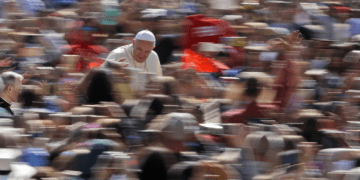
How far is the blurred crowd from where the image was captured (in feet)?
13.3

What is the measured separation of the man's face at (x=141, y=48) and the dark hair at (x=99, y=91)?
1043 mm

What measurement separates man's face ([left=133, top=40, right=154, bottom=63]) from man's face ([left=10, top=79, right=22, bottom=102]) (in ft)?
3.99

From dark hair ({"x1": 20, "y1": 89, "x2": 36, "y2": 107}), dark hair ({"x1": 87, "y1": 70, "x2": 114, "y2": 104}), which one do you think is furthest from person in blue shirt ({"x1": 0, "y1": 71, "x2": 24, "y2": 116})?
dark hair ({"x1": 87, "y1": 70, "x2": 114, "y2": 104})

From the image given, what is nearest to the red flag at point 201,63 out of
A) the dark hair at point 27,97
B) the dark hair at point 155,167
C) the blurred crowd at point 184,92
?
the blurred crowd at point 184,92

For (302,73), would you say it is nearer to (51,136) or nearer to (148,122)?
(148,122)

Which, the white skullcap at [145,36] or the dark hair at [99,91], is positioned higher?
the white skullcap at [145,36]

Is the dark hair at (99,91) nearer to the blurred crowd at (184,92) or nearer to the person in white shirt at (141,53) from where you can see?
the blurred crowd at (184,92)

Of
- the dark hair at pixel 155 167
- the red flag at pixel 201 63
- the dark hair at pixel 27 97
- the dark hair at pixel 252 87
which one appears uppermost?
the dark hair at pixel 252 87

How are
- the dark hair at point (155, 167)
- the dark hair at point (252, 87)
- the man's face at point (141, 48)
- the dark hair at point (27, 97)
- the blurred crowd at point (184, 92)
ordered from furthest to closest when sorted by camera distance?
the man's face at point (141, 48)
the dark hair at point (27, 97)
the dark hair at point (252, 87)
the blurred crowd at point (184, 92)
the dark hair at point (155, 167)

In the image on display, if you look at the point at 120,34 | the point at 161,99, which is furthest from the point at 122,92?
the point at 120,34

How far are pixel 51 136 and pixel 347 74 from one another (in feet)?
9.10

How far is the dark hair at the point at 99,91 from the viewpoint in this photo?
5152 millimetres

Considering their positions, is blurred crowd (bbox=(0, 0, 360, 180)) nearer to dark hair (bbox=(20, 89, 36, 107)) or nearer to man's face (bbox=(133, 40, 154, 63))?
dark hair (bbox=(20, 89, 36, 107))

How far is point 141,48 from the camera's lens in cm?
621
